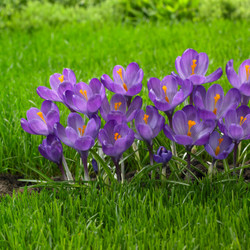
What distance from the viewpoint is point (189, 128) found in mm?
1836

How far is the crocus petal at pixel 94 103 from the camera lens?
72.8 inches

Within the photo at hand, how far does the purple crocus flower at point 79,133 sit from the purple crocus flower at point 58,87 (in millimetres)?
182

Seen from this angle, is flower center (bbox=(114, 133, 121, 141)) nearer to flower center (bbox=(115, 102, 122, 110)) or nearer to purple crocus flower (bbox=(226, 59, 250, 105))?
flower center (bbox=(115, 102, 122, 110))

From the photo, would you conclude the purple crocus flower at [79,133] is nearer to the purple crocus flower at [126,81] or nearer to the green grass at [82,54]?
the purple crocus flower at [126,81]

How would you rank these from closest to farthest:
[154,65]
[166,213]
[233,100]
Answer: [166,213], [233,100], [154,65]

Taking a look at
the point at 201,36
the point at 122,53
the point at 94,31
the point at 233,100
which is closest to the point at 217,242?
the point at 233,100

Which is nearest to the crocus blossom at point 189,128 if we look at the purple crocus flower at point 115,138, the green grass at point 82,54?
the purple crocus flower at point 115,138

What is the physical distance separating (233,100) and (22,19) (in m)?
5.36

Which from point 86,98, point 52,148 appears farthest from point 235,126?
point 52,148

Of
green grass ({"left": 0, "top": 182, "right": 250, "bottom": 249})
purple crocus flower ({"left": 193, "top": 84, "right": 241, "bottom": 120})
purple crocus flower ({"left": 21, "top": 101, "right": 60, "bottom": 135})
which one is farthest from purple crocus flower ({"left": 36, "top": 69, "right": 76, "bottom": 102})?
purple crocus flower ({"left": 193, "top": 84, "right": 241, "bottom": 120})

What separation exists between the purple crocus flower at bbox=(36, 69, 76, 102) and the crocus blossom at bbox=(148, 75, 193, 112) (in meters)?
0.40

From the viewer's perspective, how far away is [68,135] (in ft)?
5.90

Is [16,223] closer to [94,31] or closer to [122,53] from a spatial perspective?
[122,53]

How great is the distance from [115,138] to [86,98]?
0.27 metres
